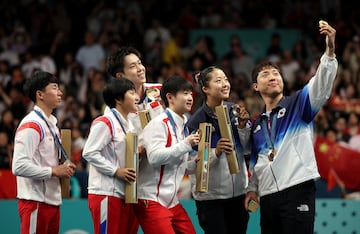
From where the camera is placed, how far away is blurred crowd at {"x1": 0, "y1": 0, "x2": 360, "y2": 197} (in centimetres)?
1505

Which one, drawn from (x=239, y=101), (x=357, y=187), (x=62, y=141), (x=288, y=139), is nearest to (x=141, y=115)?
(x=62, y=141)

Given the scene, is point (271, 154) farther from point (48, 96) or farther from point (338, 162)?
point (338, 162)

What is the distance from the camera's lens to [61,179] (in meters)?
8.59

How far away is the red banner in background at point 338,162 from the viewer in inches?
500

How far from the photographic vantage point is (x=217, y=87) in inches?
332

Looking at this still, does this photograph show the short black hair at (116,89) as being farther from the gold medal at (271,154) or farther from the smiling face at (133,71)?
the gold medal at (271,154)

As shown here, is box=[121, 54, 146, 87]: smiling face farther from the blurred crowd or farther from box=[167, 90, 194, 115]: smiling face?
the blurred crowd

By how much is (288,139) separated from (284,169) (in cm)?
25

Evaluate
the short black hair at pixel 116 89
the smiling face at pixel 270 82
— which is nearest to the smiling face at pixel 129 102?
the short black hair at pixel 116 89

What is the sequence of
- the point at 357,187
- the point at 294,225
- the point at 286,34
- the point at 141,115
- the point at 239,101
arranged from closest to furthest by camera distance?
the point at 294,225 → the point at 141,115 → the point at 357,187 → the point at 239,101 → the point at 286,34

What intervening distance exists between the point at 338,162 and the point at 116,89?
5661 mm

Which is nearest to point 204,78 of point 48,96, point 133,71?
point 133,71

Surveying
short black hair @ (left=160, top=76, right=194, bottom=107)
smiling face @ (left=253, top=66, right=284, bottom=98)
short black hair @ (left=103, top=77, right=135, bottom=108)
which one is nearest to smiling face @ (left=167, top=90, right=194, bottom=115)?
short black hair @ (left=160, top=76, right=194, bottom=107)

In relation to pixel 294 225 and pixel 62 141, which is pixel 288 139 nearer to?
pixel 294 225
